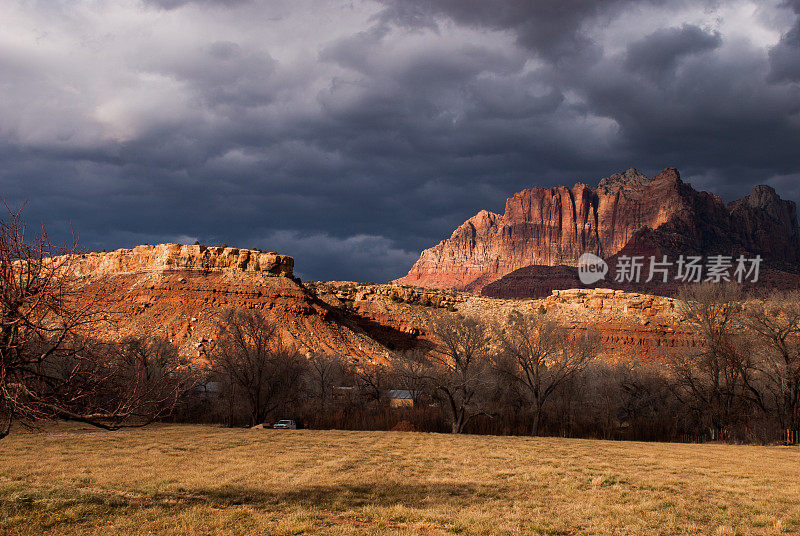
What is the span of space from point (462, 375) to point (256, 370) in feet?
49.0

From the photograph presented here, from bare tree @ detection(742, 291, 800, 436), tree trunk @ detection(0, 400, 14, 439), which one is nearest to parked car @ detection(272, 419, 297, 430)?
tree trunk @ detection(0, 400, 14, 439)

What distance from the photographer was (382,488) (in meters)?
14.4

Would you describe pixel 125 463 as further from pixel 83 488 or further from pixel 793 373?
pixel 793 373

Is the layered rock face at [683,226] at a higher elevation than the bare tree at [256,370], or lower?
higher

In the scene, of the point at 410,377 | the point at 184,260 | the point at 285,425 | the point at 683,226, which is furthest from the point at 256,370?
the point at 683,226

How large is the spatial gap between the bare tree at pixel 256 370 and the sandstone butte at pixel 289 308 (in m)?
12.4

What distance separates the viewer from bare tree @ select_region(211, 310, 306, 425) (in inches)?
1446

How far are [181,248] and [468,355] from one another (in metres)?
44.4

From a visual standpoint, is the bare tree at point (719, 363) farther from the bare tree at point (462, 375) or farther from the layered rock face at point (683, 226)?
the layered rock face at point (683, 226)

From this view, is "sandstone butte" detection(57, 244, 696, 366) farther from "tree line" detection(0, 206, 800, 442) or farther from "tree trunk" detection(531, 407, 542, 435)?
"tree trunk" detection(531, 407, 542, 435)

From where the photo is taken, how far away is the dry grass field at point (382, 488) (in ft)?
32.5

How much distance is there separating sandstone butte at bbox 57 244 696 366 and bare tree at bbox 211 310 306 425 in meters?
12.4

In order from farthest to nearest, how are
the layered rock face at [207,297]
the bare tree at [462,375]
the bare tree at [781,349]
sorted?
the layered rock face at [207,297]
the bare tree at [462,375]
the bare tree at [781,349]

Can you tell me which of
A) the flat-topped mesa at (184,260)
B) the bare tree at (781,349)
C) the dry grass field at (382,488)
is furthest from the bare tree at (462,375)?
the flat-topped mesa at (184,260)
